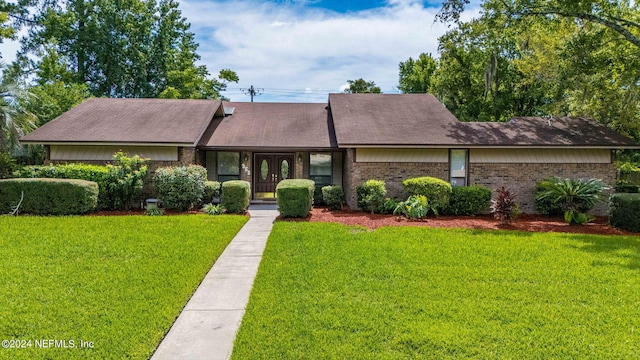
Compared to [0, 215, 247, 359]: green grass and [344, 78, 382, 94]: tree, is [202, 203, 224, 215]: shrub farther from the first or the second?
[344, 78, 382, 94]: tree

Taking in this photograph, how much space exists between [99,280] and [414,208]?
360 inches

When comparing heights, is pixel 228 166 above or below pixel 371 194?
above

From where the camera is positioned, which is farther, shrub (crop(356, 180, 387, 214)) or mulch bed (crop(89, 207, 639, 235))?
shrub (crop(356, 180, 387, 214))

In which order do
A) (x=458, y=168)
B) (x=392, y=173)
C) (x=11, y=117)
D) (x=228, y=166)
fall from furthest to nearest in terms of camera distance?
(x=228, y=166)
(x=11, y=117)
(x=458, y=168)
(x=392, y=173)

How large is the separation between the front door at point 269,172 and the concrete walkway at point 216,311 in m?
8.13

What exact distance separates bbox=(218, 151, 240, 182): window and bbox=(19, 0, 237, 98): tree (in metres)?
14.2

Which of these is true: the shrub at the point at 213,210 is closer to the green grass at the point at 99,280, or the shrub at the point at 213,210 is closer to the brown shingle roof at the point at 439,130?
the green grass at the point at 99,280

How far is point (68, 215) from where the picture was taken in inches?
472

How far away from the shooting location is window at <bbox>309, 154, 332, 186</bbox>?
16484 millimetres

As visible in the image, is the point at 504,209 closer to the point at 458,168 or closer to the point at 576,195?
the point at 576,195

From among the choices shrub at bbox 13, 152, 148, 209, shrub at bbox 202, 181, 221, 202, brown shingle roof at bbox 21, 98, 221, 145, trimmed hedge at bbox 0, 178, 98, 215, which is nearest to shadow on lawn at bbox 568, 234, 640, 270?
shrub at bbox 202, 181, 221, 202

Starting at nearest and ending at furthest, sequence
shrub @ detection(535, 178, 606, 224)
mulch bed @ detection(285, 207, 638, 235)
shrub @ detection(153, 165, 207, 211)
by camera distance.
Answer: mulch bed @ detection(285, 207, 638, 235), shrub @ detection(535, 178, 606, 224), shrub @ detection(153, 165, 207, 211)

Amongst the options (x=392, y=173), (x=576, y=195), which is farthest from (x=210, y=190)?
(x=576, y=195)

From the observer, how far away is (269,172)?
16.8 metres
